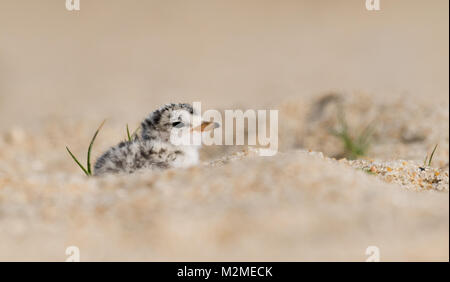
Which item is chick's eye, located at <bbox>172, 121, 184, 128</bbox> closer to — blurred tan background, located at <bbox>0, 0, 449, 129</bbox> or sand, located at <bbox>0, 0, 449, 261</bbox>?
sand, located at <bbox>0, 0, 449, 261</bbox>

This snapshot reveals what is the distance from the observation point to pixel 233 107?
7.72 m

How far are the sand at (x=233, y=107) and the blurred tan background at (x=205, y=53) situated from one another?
5cm

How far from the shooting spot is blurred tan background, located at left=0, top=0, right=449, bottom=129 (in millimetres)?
9180

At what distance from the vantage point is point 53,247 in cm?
253

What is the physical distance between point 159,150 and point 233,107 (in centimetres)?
428

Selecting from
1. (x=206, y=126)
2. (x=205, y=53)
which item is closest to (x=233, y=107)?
(x=206, y=126)

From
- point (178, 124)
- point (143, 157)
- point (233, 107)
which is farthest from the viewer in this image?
point (233, 107)

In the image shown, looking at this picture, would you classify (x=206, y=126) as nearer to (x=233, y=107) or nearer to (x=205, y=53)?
(x=233, y=107)

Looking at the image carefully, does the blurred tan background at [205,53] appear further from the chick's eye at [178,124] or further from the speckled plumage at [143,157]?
the speckled plumage at [143,157]

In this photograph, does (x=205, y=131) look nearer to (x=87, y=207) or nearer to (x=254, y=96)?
(x=87, y=207)

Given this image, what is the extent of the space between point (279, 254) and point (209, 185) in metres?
0.69

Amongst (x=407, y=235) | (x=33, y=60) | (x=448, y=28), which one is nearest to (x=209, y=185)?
(x=407, y=235)

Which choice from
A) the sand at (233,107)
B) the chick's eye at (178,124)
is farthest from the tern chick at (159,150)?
the sand at (233,107)

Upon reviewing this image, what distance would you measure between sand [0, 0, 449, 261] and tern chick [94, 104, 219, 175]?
0.75ft
